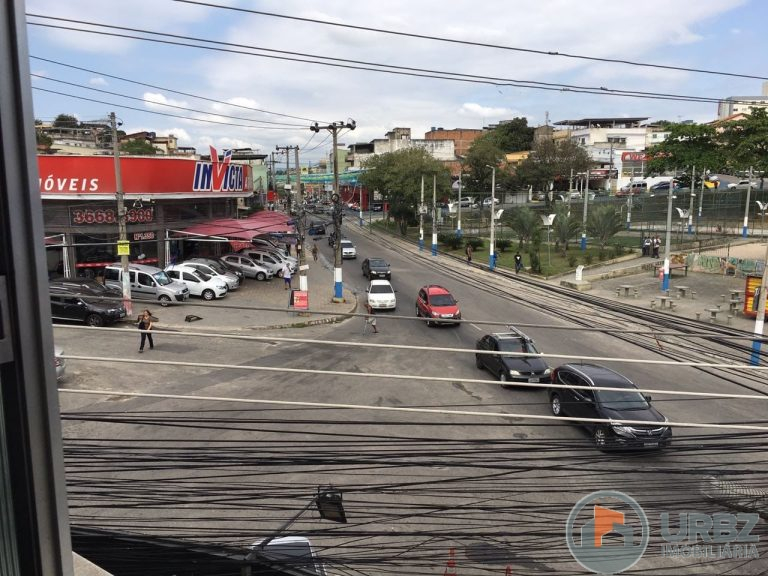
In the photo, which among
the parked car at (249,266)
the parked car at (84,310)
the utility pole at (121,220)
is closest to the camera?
the parked car at (84,310)

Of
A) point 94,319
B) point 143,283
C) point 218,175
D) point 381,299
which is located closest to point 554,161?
point 218,175

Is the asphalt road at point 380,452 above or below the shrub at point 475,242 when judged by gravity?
below

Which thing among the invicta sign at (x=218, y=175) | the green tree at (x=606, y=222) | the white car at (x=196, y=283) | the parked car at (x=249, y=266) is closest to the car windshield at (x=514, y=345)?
the white car at (x=196, y=283)

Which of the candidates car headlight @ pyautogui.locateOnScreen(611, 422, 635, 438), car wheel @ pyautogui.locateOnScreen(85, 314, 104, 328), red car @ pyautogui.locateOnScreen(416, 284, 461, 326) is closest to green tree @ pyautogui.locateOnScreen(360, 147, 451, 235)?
red car @ pyautogui.locateOnScreen(416, 284, 461, 326)

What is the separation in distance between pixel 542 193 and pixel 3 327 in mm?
77533

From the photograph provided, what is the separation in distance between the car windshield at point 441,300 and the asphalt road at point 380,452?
1035mm

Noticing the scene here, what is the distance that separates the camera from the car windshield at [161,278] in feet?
77.3

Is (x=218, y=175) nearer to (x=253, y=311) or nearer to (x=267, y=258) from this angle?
(x=267, y=258)

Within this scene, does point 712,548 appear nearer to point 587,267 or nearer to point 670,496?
point 670,496

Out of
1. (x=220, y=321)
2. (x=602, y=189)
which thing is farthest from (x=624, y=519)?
(x=602, y=189)

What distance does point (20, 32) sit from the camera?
5.66 feet

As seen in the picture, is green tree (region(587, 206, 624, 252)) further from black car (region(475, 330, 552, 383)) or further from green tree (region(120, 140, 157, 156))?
green tree (region(120, 140, 157, 156))

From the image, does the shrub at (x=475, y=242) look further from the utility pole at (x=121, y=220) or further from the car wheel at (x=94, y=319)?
the car wheel at (x=94, y=319)

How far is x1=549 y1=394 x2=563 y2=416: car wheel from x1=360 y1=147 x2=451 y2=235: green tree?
1578 inches
